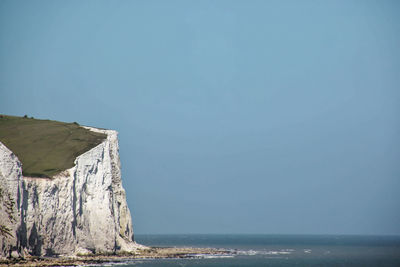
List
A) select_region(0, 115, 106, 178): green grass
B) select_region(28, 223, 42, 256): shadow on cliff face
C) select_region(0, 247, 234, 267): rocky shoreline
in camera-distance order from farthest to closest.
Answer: select_region(0, 115, 106, 178): green grass → select_region(28, 223, 42, 256): shadow on cliff face → select_region(0, 247, 234, 267): rocky shoreline

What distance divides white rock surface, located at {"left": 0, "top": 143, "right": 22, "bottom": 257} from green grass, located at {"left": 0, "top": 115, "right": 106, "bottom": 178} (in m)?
8.41

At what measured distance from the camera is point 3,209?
207 ft

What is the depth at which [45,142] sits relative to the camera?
89812 mm

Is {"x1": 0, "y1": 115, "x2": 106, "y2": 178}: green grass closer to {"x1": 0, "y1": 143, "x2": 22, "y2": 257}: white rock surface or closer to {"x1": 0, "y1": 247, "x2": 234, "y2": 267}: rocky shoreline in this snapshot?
{"x1": 0, "y1": 143, "x2": 22, "y2": 257}: white rock surface

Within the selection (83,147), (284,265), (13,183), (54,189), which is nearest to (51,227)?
(54,189)

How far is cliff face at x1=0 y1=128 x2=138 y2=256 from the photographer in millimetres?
70938

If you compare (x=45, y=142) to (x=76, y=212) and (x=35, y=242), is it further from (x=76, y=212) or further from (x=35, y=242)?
(x=35, y=242)

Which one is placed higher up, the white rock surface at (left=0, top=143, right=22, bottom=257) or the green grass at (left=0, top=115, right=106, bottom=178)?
the green grass at (left=0, top=115, right=106, bottom=178)

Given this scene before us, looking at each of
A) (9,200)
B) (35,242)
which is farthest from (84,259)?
(9,200)

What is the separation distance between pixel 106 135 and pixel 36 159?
15.7 m

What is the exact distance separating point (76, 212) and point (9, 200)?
15.4m

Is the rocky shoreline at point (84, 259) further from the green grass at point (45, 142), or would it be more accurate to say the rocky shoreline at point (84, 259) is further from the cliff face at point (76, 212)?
the green grass at point (45, 142)

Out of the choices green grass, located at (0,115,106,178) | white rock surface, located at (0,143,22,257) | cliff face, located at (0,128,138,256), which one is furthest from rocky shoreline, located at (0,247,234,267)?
green grass, located at (0,115,106,178)

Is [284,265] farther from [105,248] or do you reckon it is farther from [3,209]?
[3,209]
